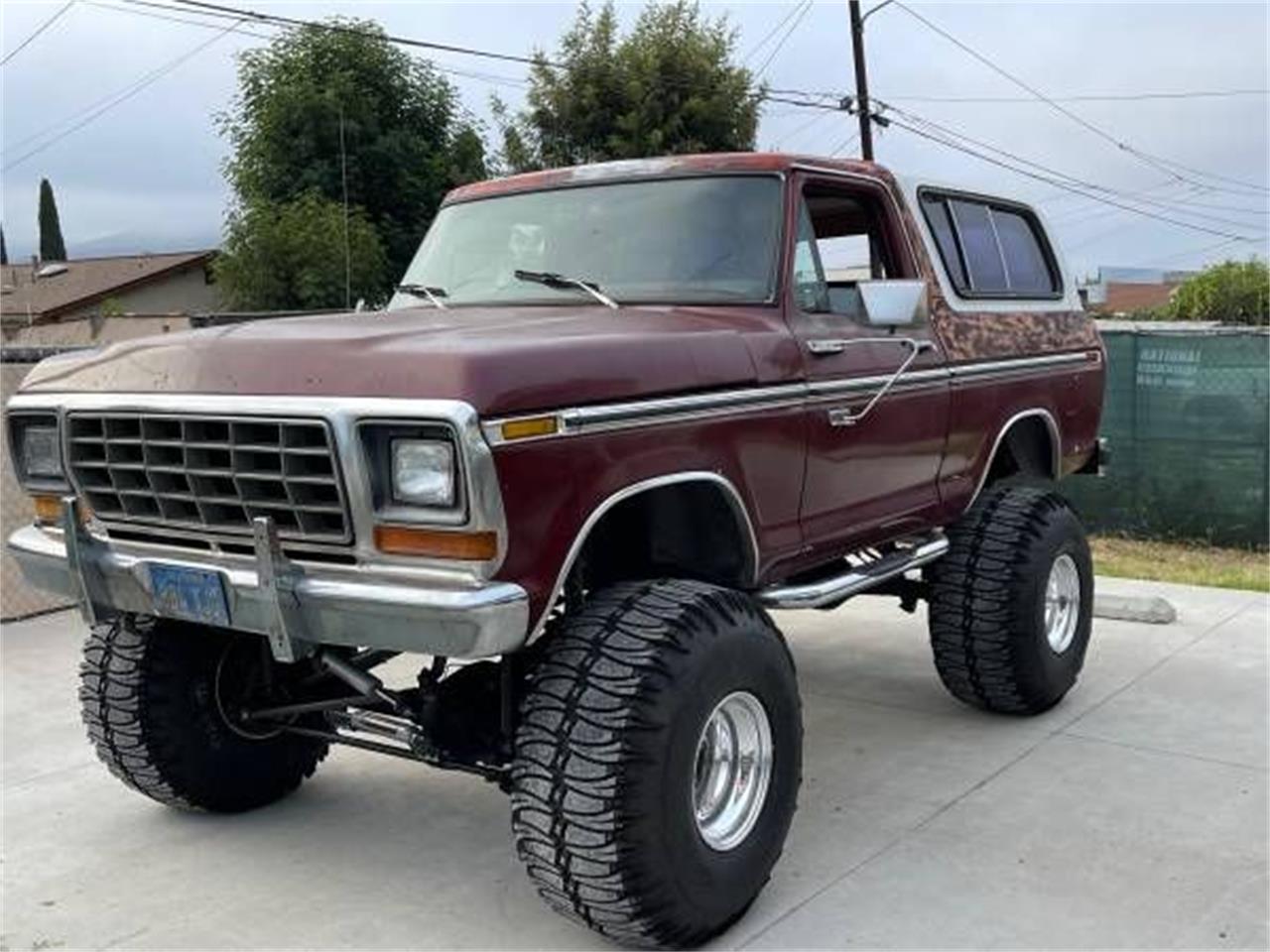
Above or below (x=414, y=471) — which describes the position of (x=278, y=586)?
below

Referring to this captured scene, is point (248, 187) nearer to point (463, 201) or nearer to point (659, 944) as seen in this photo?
point (463, 201)

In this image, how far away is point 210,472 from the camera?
3.45m

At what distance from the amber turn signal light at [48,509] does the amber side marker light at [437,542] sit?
1.33 metres

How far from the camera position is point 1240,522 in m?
10.5

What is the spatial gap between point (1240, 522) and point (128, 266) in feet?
132

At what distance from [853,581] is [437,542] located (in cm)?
179

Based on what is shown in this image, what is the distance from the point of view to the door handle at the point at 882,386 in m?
4.36

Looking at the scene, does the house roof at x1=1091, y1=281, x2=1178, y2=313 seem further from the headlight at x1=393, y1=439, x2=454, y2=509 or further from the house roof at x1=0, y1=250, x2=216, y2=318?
the headlight at x1=393, y1=439, x2=454, y2=509

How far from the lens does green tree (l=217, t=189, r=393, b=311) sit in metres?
21.4

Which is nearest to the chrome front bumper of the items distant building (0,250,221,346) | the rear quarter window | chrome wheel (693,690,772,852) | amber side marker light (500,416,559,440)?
amber side marker light (500,416,559,440)

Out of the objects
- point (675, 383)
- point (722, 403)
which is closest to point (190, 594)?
point (675, 383)

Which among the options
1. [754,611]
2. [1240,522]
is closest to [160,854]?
[754,611]

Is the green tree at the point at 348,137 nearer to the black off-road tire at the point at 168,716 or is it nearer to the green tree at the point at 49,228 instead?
the black off-road tire at the point at 168,716

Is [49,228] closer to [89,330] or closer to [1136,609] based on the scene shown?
[89,330]
